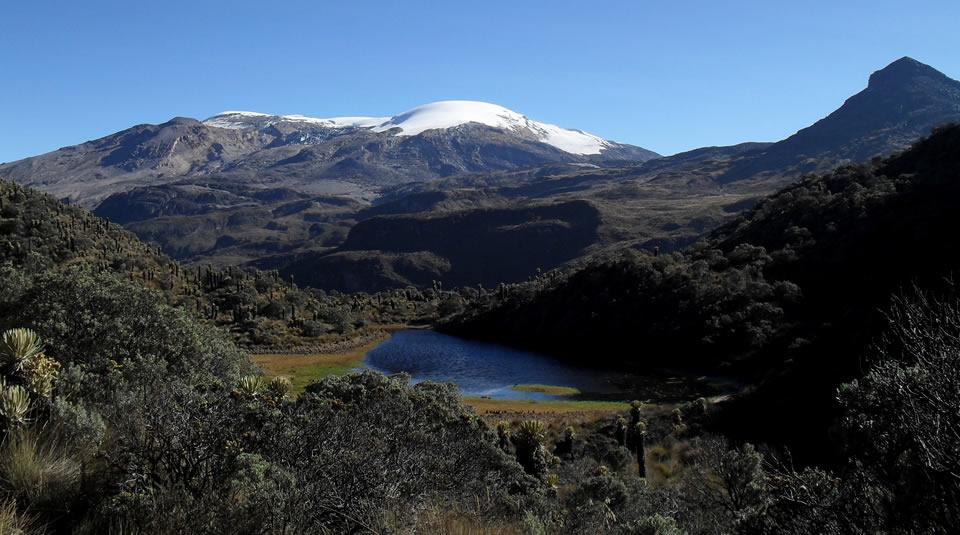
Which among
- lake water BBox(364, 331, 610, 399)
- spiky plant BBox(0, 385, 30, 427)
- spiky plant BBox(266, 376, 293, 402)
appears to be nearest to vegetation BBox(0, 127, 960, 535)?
spiky plant BBox(0, 385, 30, 427)

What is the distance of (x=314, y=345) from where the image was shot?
70.1 meters

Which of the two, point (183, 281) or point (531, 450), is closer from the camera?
point (531, 450)

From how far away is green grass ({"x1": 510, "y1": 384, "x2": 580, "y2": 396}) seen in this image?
49125 mm

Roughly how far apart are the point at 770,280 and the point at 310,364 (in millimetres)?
42576

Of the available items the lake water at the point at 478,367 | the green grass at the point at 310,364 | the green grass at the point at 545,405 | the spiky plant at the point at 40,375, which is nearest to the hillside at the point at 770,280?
the lake water at the point at 478,367

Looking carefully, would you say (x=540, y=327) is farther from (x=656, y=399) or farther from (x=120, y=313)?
(x=120, y=313)

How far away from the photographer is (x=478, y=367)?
62.5m

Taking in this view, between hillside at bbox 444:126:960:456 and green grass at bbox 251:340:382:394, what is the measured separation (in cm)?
2179

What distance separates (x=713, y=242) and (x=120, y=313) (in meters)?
74.1

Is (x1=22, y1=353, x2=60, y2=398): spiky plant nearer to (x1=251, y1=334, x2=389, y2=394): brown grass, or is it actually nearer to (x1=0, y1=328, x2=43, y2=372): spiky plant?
(x1=0, y1=328, x2=43, y2=372): spiky plant

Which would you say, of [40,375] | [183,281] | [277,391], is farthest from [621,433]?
[183,281]

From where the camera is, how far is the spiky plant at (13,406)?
789 centimetres

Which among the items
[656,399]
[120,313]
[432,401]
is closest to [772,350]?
[656,399]

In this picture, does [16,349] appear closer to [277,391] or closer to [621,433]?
[277,391]
